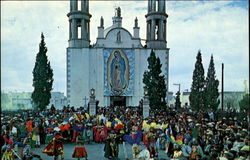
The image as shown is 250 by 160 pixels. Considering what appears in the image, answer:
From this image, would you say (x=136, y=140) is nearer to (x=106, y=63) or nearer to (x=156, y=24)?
(x=106, y=63)

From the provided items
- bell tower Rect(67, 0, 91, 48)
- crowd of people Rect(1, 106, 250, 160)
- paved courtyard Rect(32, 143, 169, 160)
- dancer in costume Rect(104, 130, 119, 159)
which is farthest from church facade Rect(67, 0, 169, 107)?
dancer in costume Rect(104, 130, 119, 159)

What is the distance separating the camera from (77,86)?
36.2m

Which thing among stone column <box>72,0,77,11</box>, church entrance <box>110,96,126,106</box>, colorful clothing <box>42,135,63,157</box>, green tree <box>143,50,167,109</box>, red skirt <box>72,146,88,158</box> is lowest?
red skirt <box>72,146,88,158</box>

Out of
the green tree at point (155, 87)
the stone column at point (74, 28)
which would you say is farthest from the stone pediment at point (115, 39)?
the green tree at point (155, 87)

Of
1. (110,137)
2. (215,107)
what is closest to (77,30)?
(215,107)

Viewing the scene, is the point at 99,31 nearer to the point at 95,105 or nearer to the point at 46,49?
the point at 46,49

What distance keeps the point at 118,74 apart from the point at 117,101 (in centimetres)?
327

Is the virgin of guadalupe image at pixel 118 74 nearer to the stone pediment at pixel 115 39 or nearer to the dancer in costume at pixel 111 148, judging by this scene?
the stone pediment at pixel 115 39

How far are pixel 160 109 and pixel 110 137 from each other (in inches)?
710

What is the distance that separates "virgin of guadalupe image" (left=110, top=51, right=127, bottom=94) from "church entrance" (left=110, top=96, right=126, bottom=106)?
1.04 m

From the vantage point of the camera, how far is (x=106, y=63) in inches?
1444

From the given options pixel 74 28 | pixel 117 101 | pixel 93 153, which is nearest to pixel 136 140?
pixel 93 153

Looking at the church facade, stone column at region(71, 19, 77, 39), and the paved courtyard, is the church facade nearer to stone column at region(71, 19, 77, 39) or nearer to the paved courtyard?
stone column at region(71, 19, 77, 39)

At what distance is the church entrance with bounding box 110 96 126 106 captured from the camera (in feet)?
123
